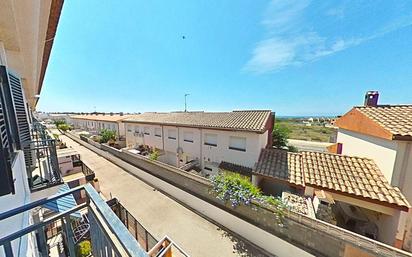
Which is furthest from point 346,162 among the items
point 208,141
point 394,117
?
point 208,141

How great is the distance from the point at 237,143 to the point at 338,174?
21.7 ft

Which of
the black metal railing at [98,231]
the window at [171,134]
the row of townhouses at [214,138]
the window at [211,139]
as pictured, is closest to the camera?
the black metal railing at [98,231]

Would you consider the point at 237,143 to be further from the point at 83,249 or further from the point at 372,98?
the point at 83,249

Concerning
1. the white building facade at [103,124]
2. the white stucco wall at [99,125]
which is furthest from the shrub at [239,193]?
the white stucco wall at [99,125]

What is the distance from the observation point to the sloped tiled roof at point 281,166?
9391 millimetres

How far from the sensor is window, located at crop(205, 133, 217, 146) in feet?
47.9

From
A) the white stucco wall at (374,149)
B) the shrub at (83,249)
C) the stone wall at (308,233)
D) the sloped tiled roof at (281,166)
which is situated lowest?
the shrub at (83,249)

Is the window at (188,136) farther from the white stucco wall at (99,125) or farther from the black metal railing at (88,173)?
the white stucco wall at (99,125)

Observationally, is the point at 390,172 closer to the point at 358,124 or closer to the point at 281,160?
the point at 358,124

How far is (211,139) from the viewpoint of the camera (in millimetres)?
14875

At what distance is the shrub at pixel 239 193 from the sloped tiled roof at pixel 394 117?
5.33m

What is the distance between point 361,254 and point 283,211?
104 inches

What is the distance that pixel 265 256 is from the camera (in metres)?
7.36

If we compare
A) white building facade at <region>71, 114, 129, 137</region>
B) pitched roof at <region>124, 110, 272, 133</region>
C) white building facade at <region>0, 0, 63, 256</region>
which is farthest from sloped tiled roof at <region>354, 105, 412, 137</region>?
white building facade at <region>71, 114, 129, 137</region>
